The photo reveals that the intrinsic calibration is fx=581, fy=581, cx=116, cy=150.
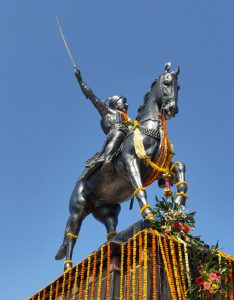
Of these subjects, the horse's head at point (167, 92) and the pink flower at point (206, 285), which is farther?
the horse's head at point (167, 92)

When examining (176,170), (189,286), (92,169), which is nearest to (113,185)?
(92,169)

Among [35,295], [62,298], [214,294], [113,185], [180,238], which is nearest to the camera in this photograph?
[214,294]

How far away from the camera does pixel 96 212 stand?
1245 centimetres

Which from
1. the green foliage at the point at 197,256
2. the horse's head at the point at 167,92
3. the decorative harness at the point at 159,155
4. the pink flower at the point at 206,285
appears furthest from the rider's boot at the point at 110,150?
the pink flower at the point at 206,285

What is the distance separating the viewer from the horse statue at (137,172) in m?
11.0

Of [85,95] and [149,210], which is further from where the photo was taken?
[85,95]

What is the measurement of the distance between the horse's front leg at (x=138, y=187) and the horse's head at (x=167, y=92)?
50.6 inches

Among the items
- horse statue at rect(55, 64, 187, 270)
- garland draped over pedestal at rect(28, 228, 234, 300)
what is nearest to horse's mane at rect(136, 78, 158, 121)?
horse statue at rect(55, 64, 187, 270)

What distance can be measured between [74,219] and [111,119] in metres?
2.39

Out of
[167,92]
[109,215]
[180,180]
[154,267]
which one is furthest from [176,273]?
[167,92]

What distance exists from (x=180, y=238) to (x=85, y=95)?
17.3ft

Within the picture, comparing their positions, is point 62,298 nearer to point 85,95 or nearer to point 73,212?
point 73,212

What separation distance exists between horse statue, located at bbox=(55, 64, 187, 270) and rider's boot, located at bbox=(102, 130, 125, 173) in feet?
0.40

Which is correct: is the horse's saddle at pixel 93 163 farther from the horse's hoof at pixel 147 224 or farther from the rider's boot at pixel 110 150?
the horse's hoof at pixel 147 224
